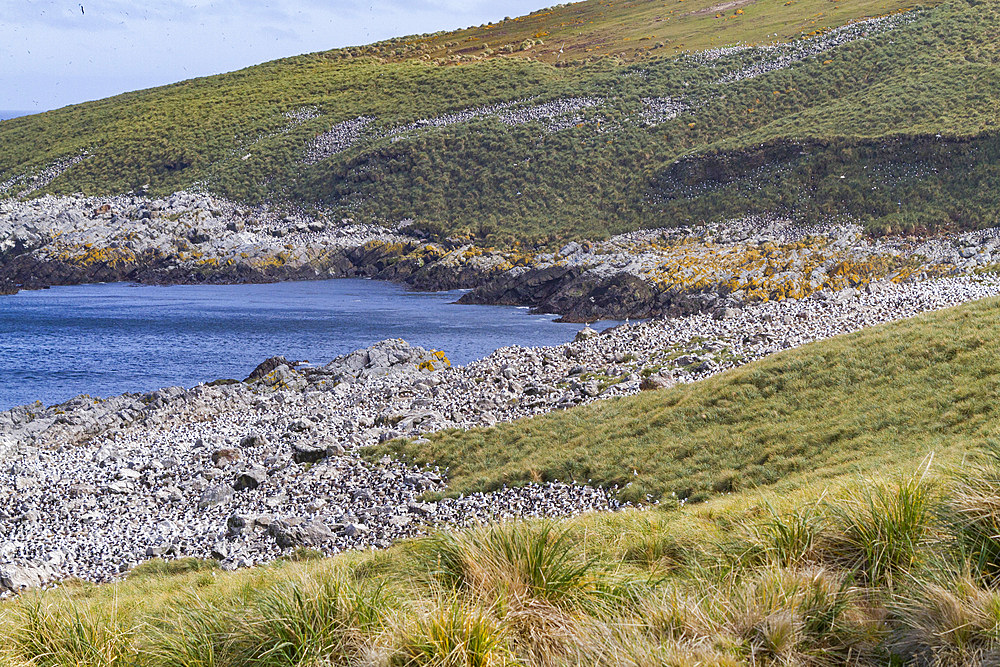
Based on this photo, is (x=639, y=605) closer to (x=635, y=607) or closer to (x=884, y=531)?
(x=635, y=607)

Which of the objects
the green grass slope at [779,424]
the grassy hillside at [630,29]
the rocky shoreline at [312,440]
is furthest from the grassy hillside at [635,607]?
the grassy hillside at [630,29]

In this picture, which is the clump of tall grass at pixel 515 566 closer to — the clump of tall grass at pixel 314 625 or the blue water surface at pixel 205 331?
the clump of tall grass at pixel 314 625

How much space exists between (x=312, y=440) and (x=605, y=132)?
2401 inches

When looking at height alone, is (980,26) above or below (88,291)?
above

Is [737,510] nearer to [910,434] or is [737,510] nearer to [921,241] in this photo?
[910,434]

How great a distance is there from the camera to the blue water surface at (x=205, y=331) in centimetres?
3198

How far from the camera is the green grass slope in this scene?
13.1m

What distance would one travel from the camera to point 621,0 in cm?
12344

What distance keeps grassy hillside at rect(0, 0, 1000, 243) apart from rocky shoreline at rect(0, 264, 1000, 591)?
23.1m

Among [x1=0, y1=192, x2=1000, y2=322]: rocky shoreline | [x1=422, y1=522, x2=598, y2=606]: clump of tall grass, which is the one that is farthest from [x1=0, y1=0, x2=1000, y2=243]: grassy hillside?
[x1=422, y1=522, x2=598, y2=606]: clump of tall grass

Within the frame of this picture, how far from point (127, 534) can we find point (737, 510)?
12.5m

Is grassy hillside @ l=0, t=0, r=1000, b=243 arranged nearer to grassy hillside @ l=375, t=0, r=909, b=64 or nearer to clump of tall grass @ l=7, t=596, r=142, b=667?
grassy hillside @ l=375, t=0, r=909, b=64

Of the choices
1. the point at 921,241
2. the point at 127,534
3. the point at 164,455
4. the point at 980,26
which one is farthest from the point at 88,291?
the point at 980,26

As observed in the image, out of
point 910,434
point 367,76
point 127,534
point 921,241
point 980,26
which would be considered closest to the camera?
point 910,434
